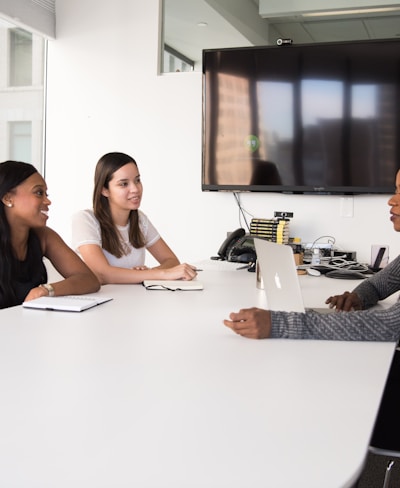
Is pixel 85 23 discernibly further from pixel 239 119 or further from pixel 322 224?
pixel 322 224

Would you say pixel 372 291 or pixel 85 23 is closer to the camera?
pixel 372 291

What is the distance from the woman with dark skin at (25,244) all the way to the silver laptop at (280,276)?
83cm

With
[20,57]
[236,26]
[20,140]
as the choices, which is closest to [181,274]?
[236,26]

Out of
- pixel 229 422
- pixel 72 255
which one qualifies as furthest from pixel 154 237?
pixel 229 422

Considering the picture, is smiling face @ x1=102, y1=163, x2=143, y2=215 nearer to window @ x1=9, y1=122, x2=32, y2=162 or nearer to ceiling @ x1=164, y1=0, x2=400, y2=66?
ceiling @ x1=164, y1=0, x2=400, y2=66

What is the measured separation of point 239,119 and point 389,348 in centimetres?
288

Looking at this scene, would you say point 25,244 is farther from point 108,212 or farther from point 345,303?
point 345,303

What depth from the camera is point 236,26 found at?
437 cm

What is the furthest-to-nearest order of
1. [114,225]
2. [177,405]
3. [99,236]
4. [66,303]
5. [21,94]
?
[21,94], [114,225], [99,236], [66,303], [177,405]

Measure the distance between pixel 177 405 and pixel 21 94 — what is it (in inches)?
157

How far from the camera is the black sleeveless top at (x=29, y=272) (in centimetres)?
248

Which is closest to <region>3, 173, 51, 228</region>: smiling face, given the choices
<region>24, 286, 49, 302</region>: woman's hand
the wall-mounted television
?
<region>24, 286, 49, 302</region>: woman's hand

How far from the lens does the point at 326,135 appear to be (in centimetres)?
416

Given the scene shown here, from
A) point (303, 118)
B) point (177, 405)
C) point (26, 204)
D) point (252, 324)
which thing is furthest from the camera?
point (303, 118)
